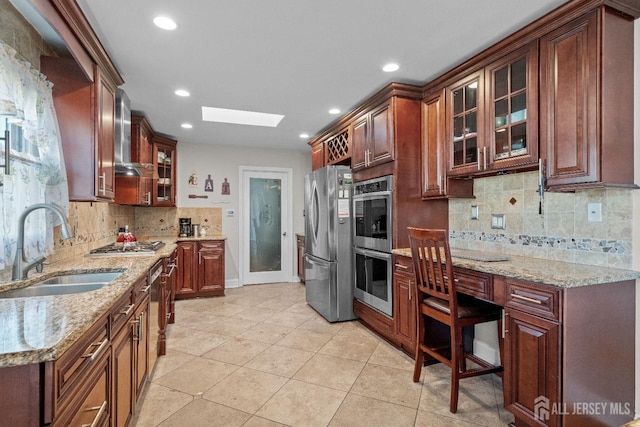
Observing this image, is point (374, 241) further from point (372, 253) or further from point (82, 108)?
point (82, 108)

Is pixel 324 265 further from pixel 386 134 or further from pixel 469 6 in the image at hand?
pixel 469 6

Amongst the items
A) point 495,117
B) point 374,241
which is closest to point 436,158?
point 495,117

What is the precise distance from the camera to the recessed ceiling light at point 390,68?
8.59 ft

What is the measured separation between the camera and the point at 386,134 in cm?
310

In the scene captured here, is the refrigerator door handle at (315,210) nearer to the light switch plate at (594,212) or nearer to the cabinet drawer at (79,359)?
the light switch plate at (594,212)

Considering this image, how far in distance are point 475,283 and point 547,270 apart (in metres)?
0.41

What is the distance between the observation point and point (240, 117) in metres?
4.30

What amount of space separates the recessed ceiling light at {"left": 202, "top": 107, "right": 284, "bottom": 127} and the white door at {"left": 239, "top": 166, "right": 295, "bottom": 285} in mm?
1392

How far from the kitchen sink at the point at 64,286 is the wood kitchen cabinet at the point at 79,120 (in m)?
0.55

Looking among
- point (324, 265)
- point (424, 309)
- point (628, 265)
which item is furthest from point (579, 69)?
point (324, 265)

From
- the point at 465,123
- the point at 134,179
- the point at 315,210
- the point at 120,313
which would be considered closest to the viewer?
the point at 120,313

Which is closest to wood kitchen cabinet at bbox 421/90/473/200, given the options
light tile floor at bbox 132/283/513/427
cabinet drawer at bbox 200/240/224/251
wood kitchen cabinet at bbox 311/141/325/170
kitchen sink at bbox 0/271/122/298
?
light tile floor at bbox 132/283/513/427

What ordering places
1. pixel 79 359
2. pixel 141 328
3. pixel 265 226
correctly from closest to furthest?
pixel 79 359
pixel 141 328
pixel 265 226

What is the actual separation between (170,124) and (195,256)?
5.97 ft
